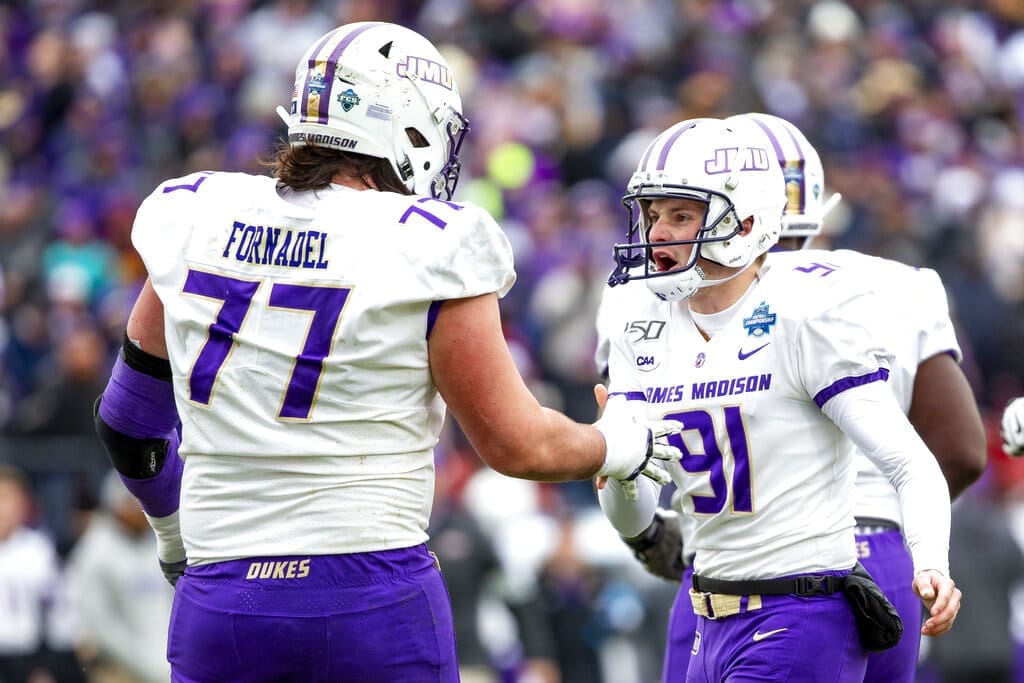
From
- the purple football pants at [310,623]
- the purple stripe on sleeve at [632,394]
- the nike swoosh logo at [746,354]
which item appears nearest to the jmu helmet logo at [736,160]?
the nike swoosh logo at [746,354]

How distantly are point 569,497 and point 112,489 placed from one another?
316 centimetres

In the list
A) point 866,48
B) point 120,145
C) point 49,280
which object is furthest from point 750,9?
point 49,280

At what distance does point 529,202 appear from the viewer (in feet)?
43.5

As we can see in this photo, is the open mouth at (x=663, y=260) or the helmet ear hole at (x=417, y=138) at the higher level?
the helmet ear hole at (x=417, y=138)

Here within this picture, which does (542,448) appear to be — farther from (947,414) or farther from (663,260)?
(947,414)

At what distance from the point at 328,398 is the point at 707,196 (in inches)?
52.4

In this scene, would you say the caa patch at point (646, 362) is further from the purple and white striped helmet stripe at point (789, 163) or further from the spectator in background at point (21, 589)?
the spectator in background at point (21, 589)

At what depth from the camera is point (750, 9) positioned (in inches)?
604

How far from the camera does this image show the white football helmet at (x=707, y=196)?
4.27m

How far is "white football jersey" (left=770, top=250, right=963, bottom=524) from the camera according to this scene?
476cm

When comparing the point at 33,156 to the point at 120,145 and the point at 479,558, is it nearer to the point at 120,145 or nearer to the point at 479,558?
the point at 120,145

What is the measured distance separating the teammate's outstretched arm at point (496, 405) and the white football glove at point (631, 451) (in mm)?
43

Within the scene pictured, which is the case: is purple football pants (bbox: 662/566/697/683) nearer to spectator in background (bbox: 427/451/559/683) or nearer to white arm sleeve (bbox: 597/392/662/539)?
white arm sleeve (bbox: 597/392/662/539)

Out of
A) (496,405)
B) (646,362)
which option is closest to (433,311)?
(496,405)
